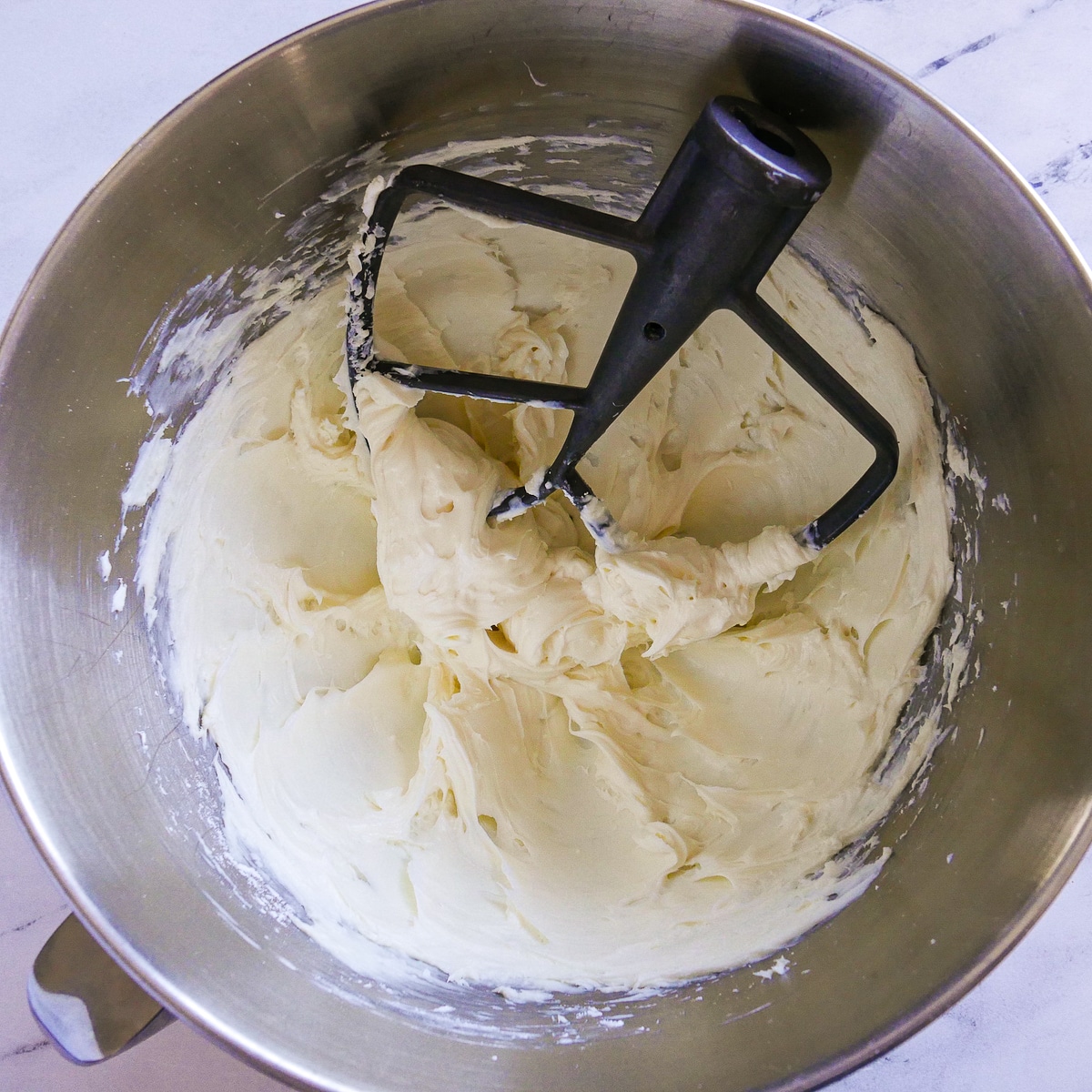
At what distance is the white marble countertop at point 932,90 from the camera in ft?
3.39

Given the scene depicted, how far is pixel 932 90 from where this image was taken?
1.07 meters

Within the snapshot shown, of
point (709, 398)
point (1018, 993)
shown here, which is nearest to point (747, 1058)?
point (1018, 993)

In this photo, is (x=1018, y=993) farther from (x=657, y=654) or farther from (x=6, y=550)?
(x=6, y=550)

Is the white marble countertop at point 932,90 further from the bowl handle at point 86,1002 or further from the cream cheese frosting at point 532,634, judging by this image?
the cream cheese frosting at point 532,634

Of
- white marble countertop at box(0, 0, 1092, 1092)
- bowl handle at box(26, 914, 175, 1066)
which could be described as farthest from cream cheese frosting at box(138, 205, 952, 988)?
white marble countertop at box(0, 0, 1092, 1092)

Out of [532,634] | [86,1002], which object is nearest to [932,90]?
[532,634]

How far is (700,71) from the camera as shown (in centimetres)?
69

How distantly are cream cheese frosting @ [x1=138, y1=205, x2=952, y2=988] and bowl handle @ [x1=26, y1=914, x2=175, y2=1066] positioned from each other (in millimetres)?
200

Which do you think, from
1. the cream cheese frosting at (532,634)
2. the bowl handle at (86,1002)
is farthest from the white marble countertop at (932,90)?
the cream cheese frosting at (532,634)

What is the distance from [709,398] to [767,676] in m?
0.37

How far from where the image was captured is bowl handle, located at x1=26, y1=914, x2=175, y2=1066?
0.89 meters

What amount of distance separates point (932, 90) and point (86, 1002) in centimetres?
153

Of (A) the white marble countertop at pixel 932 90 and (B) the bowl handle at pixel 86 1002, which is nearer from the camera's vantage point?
(B) the bowl handle at pixel 86 1002

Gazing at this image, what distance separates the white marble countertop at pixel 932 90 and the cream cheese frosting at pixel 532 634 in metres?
0.41
